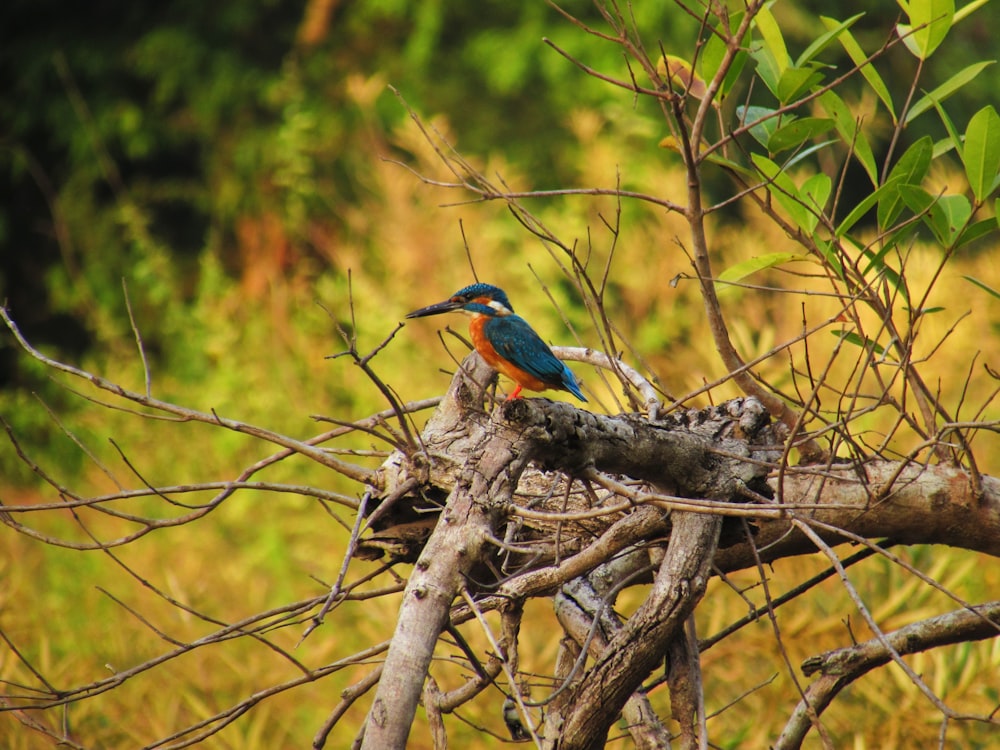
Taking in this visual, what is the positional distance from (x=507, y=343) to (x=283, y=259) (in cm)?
681

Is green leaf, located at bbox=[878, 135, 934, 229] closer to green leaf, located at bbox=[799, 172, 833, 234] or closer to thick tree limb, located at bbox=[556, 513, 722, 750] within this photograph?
green leaf, located at bbox=[799, 172, 833, 234]

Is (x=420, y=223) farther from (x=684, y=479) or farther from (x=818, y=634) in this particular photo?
(x=684, y=479)

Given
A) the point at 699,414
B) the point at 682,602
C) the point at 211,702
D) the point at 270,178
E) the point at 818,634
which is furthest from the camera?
the point at 270,178

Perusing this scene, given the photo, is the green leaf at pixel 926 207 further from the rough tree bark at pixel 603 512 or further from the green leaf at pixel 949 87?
the rough tree bark at pixel 603 512

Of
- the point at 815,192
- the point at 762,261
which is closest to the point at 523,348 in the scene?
the point at 762,261

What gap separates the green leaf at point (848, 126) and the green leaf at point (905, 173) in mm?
55

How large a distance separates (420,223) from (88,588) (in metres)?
2.94

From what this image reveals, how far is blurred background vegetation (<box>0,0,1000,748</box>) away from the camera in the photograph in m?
4.26

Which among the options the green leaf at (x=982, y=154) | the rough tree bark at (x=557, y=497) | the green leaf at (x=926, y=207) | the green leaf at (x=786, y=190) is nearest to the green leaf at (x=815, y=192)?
the green leaf at (x=786, y=190)

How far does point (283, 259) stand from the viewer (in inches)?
344

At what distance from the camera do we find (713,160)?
1710 millimetres

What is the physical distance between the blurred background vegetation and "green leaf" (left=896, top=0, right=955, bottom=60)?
1.52 m

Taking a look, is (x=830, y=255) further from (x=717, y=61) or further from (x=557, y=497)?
(x=557, y=497)

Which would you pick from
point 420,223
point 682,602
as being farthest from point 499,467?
point 420,223
